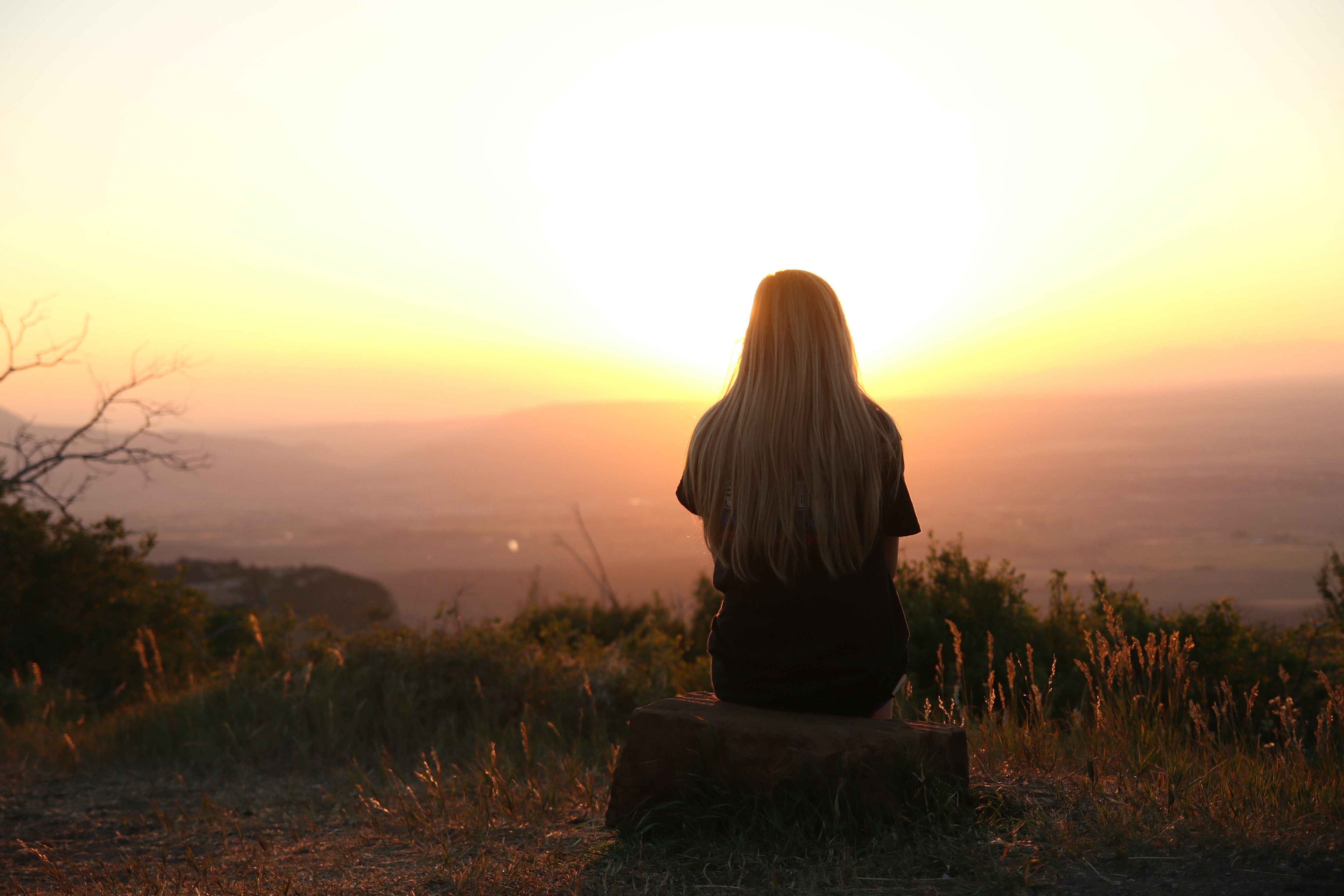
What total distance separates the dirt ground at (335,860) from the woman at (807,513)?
701 millimetres

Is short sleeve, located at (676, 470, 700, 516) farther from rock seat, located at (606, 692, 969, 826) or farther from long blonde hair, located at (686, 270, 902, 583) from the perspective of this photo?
rock seat, located at (606, 692, 969, 826)

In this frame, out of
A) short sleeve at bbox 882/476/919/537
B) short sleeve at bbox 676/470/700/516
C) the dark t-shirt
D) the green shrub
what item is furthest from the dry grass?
the green shrub

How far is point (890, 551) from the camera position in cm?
309

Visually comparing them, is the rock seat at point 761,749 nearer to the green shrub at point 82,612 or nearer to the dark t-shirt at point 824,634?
the dark t-shirt at point 824,634

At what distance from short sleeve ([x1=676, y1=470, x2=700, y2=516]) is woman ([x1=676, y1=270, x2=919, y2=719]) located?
83mm

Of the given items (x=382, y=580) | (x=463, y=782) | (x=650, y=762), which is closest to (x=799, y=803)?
(x=650, y=762)

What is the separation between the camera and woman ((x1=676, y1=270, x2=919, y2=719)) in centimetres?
290

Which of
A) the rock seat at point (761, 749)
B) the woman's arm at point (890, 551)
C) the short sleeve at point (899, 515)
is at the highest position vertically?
the short sleeve at point (899, 515)

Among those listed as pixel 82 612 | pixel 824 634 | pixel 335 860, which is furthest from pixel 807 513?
pixel 82 612

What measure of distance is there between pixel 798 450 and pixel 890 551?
0.58m

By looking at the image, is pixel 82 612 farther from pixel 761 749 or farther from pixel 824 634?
pixel 824 634

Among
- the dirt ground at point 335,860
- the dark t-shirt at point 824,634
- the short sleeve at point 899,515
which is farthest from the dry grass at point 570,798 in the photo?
the short sleeve at point 899,515

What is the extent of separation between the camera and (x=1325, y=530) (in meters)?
27.0

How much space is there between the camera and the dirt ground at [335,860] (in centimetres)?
247
